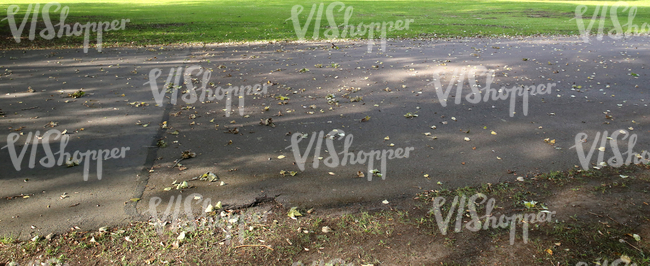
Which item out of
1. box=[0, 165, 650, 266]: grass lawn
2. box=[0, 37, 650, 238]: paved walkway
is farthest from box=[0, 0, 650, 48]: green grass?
box=[0, 165, 650, 266]: grass lawn

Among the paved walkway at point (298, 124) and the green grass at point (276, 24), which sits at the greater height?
the green grass at point (276, 24)

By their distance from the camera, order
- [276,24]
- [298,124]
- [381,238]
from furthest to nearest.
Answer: [276,24] → [298,124] → [381,238]

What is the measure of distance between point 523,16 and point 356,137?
26.2 metres

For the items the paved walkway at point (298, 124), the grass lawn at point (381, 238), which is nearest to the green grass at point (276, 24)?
the paved walkway at point (298, 124)

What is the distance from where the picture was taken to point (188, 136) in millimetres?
7152

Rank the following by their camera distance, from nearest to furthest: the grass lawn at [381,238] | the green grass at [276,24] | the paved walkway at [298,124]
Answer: the grass lawn at [381,238] → the paved walkway at [298,124] → the green grass at [276,24]

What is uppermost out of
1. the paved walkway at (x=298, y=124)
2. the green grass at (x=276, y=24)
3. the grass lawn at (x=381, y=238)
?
the green grass at (x=276, y=24)

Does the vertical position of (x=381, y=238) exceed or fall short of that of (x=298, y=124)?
it falls short

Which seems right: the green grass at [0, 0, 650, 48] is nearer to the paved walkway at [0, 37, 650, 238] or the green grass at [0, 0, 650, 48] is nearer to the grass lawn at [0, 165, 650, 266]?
the paved walkway at [0, 37, 650, 238]

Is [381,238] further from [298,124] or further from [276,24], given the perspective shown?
[276,24]

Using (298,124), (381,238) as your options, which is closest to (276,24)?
(298,124)

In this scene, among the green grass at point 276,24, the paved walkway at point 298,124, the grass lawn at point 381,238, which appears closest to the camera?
the grass lawn at point 381,238

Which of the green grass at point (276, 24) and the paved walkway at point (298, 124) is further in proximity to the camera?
the green grass at point (276, 24)

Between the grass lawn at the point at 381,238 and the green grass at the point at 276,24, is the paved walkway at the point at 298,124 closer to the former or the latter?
the grass lawn at the point at 381,238
